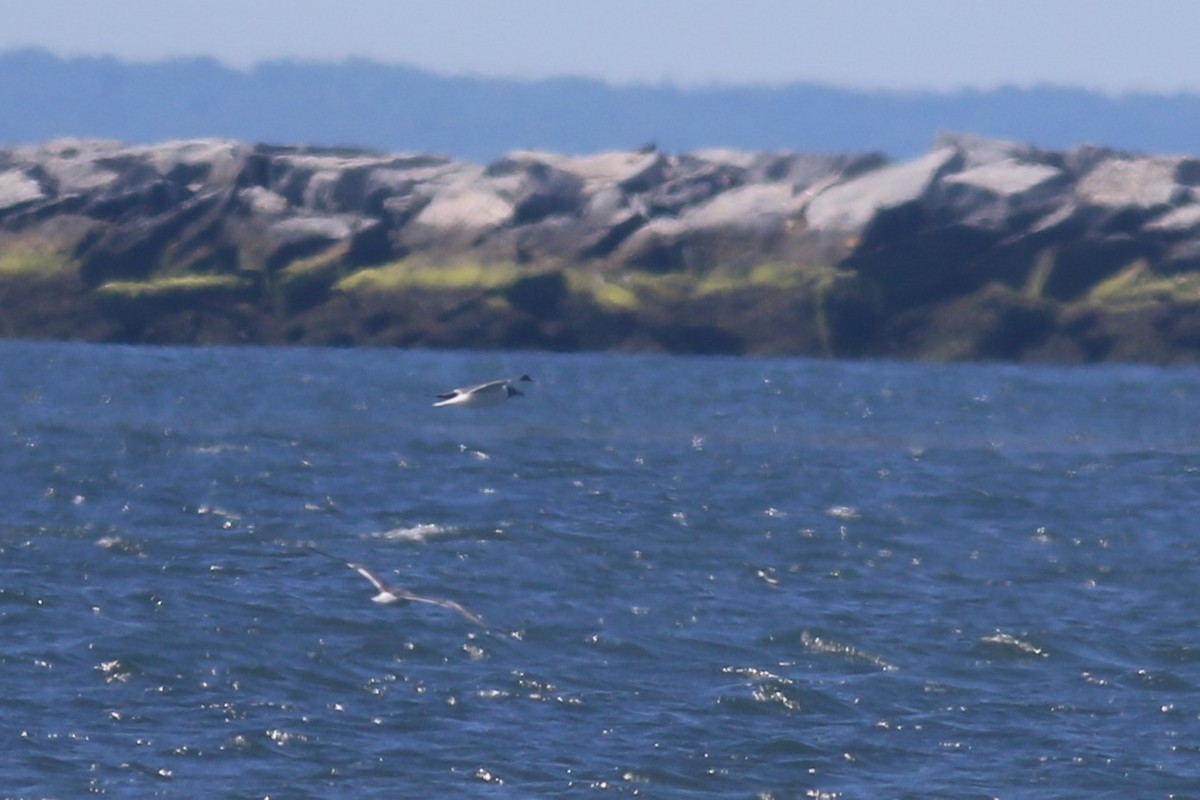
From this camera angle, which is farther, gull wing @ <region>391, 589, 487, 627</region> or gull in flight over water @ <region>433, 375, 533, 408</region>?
gull in flight over water @ <region>433, 375, 533, 408</region>

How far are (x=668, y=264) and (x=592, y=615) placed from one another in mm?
36996

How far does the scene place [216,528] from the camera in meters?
19.5

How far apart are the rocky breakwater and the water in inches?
805

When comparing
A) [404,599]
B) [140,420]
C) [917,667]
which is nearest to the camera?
[917,667]

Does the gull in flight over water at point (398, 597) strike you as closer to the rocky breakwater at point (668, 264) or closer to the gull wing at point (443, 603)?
the gull wing at point (443, 603)

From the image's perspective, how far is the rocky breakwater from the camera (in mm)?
51188

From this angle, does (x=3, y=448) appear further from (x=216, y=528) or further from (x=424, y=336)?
(x=424, y=336)

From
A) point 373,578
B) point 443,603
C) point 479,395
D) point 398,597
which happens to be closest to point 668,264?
point 479,395

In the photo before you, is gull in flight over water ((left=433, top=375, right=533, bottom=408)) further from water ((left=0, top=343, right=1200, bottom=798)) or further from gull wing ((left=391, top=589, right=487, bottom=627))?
gull wing ((left=391, top=589, right=487, bottom=627))

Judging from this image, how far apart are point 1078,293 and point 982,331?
2425 millimetres

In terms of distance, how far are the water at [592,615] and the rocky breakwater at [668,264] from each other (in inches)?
805

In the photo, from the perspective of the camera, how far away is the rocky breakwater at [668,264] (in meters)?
51.2

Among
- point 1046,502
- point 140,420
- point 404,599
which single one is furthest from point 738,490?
point 140,420

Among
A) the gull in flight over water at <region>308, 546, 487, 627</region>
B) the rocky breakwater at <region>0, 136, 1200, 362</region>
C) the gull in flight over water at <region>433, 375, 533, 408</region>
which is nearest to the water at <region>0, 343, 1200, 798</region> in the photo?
the gull in flight over water at <region>308, 546, 487, 627</region>
